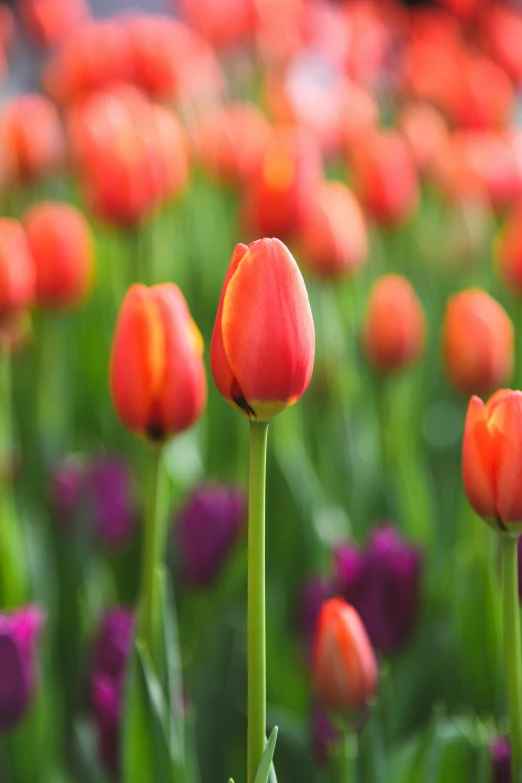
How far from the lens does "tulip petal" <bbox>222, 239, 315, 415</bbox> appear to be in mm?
422

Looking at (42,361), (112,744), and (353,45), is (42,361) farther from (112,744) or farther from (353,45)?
(353,45)

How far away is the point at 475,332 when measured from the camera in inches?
32.9

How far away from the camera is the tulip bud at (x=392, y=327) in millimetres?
953

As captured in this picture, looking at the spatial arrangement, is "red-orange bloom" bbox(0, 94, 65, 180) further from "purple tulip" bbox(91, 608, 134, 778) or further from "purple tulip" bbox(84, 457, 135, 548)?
"purple tulip" bbox(91, 608, 134, 778)

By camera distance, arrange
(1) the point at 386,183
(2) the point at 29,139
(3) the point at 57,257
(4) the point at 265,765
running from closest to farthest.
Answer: (4) the point at 265,765 → (3) the point at 57,257 → (1) the point at 386,183 → (2) the point at 29,139

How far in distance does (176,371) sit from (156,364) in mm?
12

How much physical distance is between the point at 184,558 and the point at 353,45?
4.76 ft

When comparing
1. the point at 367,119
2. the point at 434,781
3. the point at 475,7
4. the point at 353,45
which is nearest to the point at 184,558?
the point at 434,781

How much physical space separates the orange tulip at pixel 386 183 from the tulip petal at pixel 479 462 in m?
0.79

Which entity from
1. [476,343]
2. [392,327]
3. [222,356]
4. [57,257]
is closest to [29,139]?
[57,257]

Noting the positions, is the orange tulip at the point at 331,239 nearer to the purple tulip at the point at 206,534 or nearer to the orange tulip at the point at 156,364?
the purple tulip at the point at 206,534

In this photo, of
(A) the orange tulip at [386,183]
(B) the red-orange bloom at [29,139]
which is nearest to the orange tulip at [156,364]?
(A) the orange tulip at [386,183]

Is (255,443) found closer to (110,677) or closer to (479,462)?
(479,462)

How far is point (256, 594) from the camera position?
442 millimetres
